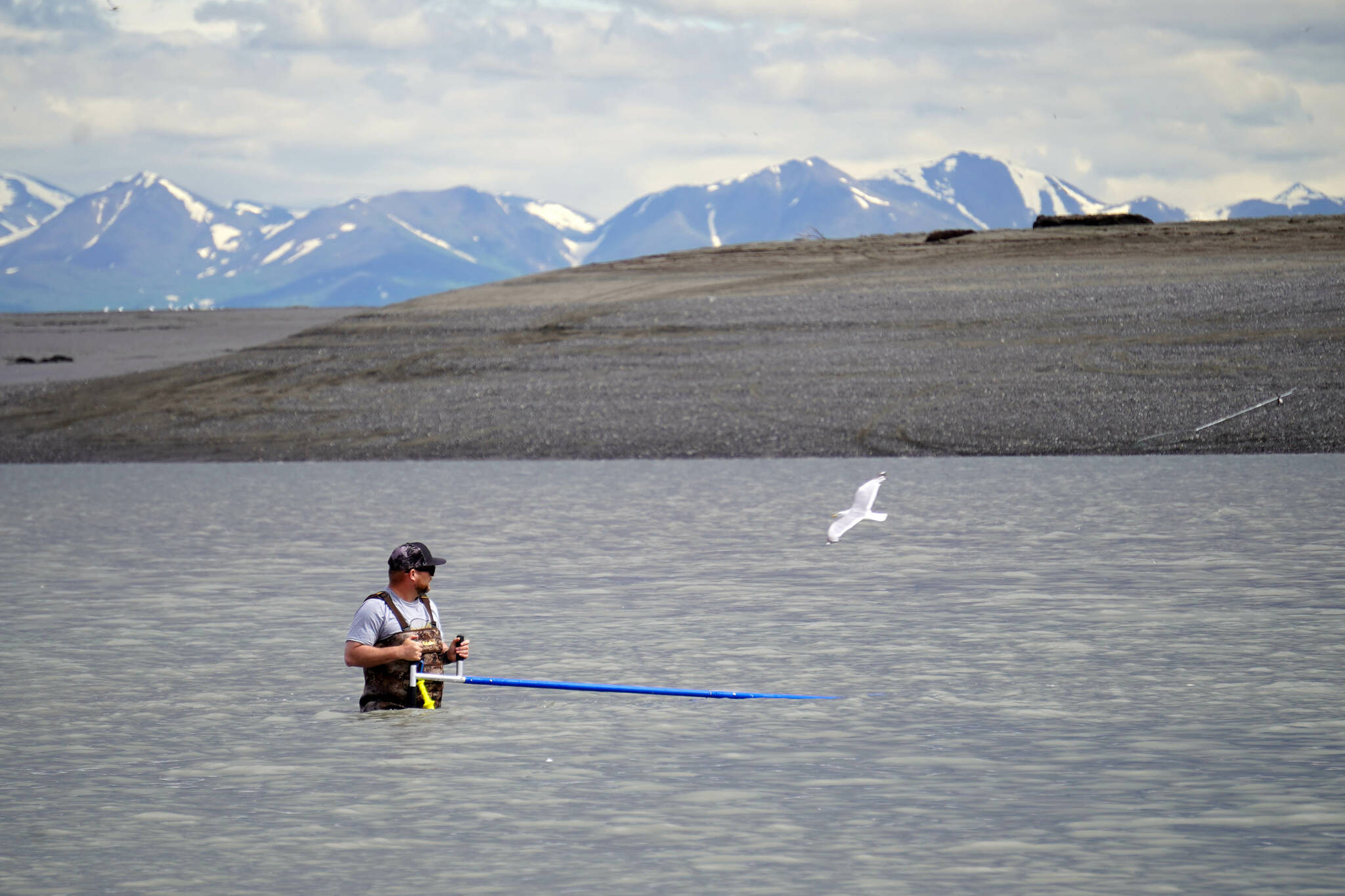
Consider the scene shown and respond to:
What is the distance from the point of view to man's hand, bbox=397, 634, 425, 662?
39.7ft

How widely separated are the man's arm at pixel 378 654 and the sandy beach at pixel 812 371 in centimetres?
3564

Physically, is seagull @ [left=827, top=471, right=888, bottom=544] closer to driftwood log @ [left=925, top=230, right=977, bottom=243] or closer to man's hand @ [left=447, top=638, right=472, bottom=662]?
man's hand @ [left=447, top=638, right=472, bottom=662]

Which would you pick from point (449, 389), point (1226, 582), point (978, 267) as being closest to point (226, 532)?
point (1226, 582)

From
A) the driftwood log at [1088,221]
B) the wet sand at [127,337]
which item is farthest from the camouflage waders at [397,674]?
the driftwood log at [1088,221]

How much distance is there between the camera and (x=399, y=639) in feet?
40.3

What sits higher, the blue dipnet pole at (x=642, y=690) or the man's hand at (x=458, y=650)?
the man's hand at (x=458, y=650)

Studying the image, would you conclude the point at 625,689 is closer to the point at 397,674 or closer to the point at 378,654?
the point at 397,674

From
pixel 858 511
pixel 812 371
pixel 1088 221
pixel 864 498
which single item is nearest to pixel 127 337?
pixel 1088 221

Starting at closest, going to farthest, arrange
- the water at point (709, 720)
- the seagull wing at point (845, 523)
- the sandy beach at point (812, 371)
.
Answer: the water at point (709, 720), the seagull wing at point (845, 523), the sandy beach at point (812, 371)

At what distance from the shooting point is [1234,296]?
5869 centimetres

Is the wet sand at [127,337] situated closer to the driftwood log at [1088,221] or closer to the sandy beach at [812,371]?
the sandy beach at [812,371]

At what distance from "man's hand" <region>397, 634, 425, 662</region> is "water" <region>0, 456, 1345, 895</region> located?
0.45 metres

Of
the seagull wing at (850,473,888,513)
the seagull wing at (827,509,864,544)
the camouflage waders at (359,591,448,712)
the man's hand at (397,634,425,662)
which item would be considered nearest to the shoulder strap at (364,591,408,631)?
the camouflage waders at (359,591,448,712)

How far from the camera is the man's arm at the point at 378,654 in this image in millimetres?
12109
